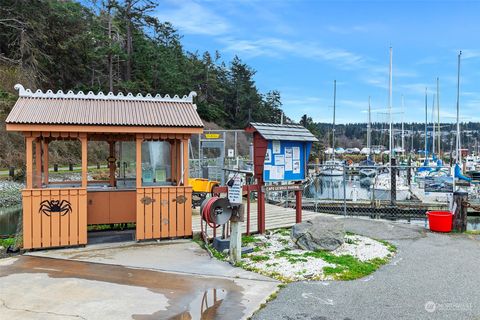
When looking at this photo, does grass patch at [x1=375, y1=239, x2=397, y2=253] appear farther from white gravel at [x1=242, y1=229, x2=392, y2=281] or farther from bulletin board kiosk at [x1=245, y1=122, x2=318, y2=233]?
bulletin board kiosk at [x1=245, y1=122, x2=318, y2=233]

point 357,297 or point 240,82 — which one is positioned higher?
point 240,82

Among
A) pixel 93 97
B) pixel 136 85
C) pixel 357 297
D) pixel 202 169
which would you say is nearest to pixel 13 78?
pixel 136 85

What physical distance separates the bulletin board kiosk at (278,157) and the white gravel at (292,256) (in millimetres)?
1022

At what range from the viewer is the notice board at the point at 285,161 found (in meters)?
8.91

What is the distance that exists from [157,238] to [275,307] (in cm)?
400

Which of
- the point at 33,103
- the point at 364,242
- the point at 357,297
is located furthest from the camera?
the point at 364,242

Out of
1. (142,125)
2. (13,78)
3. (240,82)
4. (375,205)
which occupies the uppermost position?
(240,82)

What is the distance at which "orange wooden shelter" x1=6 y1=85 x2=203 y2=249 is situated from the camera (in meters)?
7.62

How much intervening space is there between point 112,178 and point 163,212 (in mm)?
1861

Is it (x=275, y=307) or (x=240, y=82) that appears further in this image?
(x=240, y=82)

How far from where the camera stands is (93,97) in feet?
28.1

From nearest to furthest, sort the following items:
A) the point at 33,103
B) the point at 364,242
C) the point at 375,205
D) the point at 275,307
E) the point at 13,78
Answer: the point at 275,307
the point at 33,103
the point at 364,242
the point at 375,205
the point at 13,78

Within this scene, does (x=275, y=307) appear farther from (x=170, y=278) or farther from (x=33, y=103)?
(x=33, y=103)

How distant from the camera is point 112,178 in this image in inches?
374
